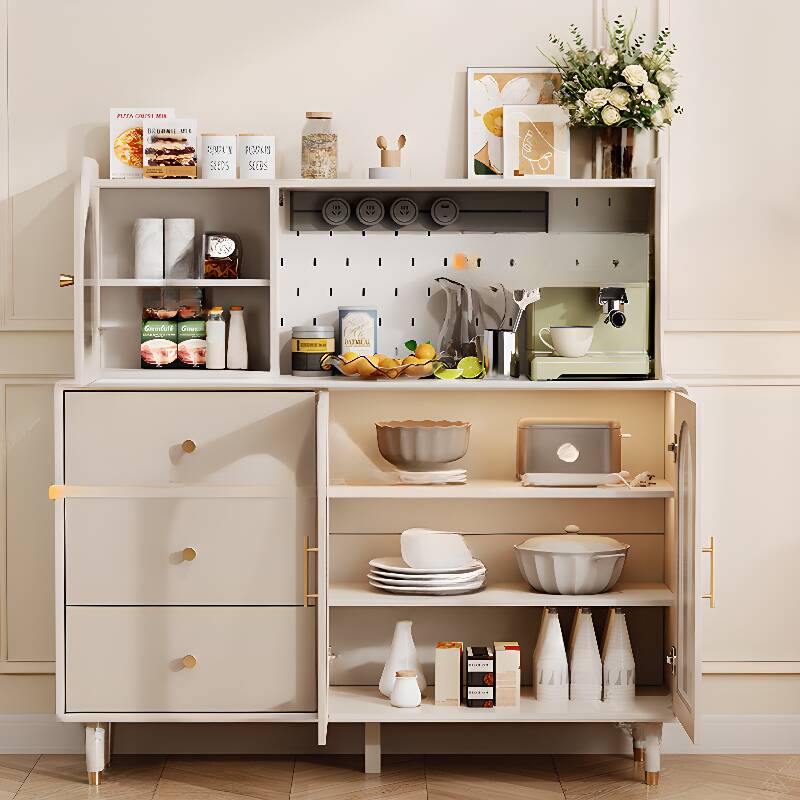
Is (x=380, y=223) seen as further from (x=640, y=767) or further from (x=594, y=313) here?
(x=640, y=767)

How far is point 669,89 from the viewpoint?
9.72ft

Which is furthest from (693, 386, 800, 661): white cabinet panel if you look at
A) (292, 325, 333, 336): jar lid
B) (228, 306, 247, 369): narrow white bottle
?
(228, 306, 247, 369): narrow white bottle

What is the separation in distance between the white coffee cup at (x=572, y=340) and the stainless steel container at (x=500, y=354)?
4.9 inches

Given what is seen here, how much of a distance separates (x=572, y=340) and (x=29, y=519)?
5.37ft

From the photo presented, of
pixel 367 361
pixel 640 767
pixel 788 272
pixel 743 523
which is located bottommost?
pixel 640 767

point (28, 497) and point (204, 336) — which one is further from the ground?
point (204, 336)

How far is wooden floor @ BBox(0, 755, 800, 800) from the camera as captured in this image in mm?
2867

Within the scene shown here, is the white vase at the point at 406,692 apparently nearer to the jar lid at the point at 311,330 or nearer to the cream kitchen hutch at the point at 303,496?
the cream kitchen hutch at the point at 303,496

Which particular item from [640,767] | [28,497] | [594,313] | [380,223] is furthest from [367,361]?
[640,767]

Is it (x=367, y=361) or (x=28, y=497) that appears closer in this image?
(x=367, y=361)

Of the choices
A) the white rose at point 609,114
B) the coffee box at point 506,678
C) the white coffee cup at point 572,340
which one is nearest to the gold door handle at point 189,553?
the coffee box at point 506,678

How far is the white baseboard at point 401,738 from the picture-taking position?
316cm

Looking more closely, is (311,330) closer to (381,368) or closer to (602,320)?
(381,368)

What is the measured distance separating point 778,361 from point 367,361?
1.20 metres
